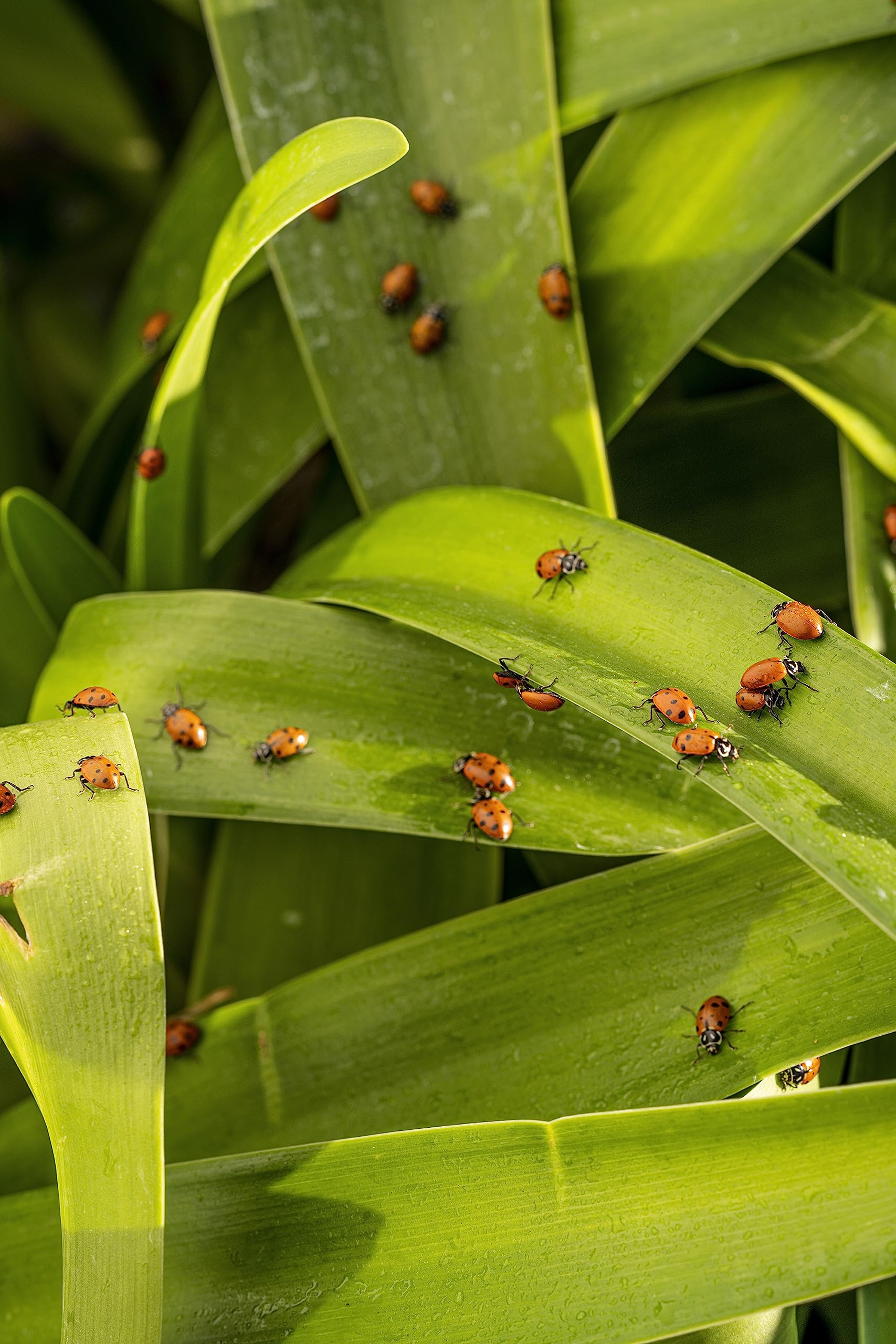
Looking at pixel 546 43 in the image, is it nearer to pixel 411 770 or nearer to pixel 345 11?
pixel 345 11

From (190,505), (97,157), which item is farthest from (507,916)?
(97,157)

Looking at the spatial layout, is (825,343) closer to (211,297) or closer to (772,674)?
(772,674)

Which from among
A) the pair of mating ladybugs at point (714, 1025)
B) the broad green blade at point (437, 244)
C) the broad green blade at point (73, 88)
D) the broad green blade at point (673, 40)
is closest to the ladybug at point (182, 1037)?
the pair of mating ladybugs at point (714, 1025)

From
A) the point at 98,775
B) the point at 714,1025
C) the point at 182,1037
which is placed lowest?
the point at 714,1025

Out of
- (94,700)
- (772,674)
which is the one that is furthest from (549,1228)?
(94,700)

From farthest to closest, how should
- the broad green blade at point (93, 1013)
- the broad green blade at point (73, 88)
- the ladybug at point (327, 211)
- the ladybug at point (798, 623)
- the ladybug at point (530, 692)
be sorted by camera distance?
the broad green blade at point (73, 88) < the ladybug at point (327, 211) < the ladybug at point (530, 692) < the ladybug at point (798, 623) < the broad green blade at point (93, 1013)

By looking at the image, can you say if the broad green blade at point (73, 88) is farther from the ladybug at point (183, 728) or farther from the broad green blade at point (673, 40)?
the ladybug at point (183, 728)
